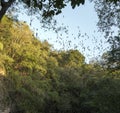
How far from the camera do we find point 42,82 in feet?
120

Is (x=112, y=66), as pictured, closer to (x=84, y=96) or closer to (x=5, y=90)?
(x=5, y=90)

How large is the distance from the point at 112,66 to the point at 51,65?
70.6 ft

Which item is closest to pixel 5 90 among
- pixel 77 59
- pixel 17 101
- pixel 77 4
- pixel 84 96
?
pixel 17 101

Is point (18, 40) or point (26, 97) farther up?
point (18, 40)

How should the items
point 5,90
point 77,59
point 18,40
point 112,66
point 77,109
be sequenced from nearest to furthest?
point 112,66, point 5,90, point 18,40, point 77,109, point 77,59

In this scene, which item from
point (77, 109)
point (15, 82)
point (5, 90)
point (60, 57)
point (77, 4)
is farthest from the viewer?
point (60, 57)

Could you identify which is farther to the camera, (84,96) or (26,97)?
(84,96)

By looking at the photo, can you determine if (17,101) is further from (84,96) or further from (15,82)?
(84,96)

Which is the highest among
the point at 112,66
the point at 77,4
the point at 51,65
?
the point at 51,65

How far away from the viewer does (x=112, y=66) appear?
1969 cm

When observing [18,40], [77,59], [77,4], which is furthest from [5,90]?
[77,4]

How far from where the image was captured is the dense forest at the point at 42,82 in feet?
108

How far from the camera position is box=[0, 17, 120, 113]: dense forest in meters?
32.8

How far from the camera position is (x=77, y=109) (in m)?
40.4
